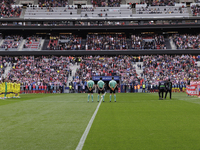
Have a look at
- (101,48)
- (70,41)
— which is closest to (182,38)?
(101,48)

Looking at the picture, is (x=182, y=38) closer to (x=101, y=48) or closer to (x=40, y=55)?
(x=101, y=48)

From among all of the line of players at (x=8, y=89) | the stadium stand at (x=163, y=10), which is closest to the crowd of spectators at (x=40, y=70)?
the line of players at (x=8, y=89)

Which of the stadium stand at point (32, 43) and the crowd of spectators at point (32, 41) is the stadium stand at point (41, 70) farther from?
the crowd of spectators at point (32, 41)

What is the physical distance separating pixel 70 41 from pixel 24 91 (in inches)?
772

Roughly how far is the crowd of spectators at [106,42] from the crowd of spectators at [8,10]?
1957cm

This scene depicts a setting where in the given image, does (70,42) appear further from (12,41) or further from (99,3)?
(99,3)

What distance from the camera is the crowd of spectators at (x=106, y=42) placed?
60.4 meters

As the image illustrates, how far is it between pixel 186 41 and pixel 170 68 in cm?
1160

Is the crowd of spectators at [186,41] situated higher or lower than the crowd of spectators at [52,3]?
lower

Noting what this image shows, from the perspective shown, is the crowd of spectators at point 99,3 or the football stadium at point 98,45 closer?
the football stadium at point 98,45

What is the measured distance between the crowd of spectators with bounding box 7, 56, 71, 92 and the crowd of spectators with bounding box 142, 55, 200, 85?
16171mm

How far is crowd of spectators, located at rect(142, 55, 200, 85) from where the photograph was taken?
49875 mm

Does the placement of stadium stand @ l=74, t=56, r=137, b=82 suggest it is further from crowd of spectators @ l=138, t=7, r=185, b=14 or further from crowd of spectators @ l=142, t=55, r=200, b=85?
crowd of spectators @ l=138, t=7, r=185, b=14

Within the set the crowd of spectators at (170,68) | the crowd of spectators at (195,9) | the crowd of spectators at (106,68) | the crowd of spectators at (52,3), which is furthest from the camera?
the crowd of spectators at (52,3)
